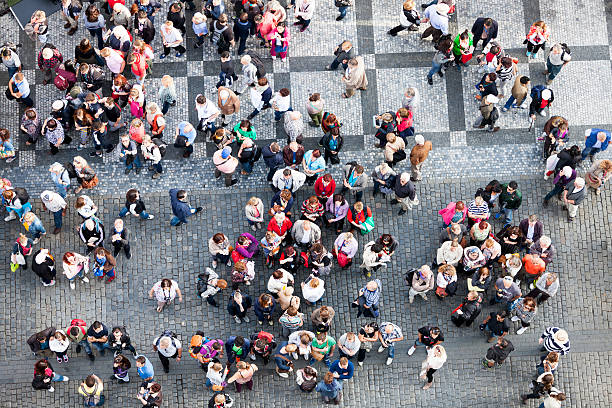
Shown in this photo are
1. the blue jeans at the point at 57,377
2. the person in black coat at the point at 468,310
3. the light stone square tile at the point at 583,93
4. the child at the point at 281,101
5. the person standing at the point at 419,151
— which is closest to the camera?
the person in black coat at the point at 468,310

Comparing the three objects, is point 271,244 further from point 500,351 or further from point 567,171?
point 567,171

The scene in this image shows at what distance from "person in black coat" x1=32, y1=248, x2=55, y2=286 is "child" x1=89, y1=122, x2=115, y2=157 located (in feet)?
9.30

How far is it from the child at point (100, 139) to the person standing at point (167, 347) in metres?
4.76

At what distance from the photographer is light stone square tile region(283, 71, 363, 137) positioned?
20.4 m

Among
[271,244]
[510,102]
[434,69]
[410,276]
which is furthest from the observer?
[434,69]

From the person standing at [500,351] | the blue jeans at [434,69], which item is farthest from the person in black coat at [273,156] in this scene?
the person standing at [500,351]

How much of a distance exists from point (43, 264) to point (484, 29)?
11.3 meters

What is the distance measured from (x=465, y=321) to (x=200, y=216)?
6240 millimetres

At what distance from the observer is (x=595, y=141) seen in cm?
1944

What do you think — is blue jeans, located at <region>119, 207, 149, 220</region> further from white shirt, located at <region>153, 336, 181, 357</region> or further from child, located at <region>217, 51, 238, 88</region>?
child, located at <region>217, 51, 238, 88</region>

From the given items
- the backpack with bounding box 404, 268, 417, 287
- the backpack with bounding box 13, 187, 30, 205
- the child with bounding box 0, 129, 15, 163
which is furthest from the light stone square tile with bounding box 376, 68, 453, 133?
the child with bounding box 0, 129, 15, 163

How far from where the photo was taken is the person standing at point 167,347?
54.9 feet

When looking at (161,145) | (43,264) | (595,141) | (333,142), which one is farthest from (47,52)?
(595,141)

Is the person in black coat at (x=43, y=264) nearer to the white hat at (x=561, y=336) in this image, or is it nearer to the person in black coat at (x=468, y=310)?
the person in black coat at (x=468, y=310)
